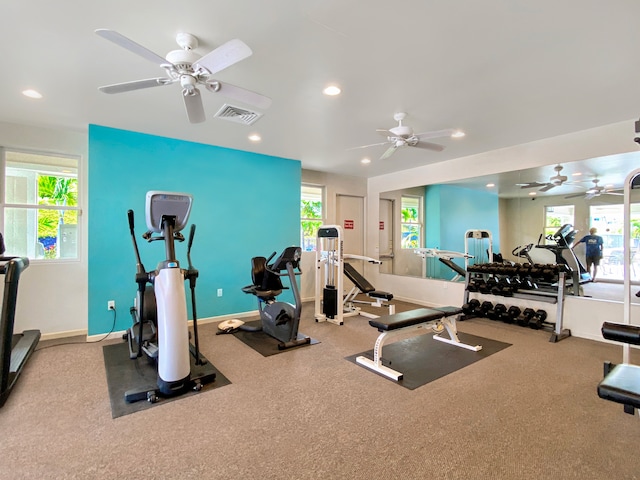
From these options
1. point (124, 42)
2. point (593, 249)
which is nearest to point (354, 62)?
point (124, 42)

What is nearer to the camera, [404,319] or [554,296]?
[404,319]

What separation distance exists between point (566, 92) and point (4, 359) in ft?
17.8

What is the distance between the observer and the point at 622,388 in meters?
1.58

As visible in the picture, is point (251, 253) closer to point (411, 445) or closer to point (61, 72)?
point (61, 72)

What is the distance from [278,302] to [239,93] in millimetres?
2549

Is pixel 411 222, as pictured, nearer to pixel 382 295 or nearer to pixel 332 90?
pixel 382 295

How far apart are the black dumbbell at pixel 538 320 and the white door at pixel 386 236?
3.16 m

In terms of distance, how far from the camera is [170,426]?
2.22m

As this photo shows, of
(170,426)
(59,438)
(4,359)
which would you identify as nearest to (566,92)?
(170,426)

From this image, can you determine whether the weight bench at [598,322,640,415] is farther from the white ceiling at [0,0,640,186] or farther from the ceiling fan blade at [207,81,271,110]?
the ceiling fan blade at [207,81,271,110]

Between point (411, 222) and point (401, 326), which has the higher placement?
point (411, 222)

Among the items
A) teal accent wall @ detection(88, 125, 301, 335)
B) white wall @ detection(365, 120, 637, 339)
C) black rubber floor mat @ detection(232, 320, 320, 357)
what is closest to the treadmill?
teal accent wall @ detection(88, 125, 301, 335)

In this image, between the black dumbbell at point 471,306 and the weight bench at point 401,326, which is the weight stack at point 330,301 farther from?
the black dumbbell at point 471,306

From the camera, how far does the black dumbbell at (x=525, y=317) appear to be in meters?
4.41
